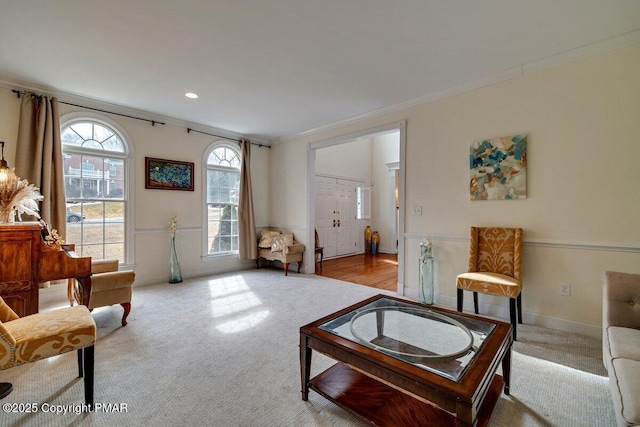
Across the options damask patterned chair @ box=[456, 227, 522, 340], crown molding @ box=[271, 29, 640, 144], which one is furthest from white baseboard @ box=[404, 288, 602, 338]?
crown molding @ box=[271, 29, 640, 144]

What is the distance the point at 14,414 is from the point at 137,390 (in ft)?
1.98

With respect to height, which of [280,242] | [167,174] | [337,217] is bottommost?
[280,242]

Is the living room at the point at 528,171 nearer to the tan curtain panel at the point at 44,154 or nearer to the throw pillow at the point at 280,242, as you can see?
the tan curtain panel at the point at 44,154

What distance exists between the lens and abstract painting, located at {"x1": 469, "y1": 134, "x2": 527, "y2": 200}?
2.97m

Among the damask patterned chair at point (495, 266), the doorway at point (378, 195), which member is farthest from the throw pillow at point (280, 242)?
the damask patterned chair at point (495, 266)

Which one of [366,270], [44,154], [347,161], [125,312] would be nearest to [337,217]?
[347,161]

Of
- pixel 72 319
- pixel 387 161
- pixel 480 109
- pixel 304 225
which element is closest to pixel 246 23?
pixel 72 319

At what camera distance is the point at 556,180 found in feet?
9.16

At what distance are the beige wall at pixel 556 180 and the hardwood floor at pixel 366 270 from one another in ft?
4.25

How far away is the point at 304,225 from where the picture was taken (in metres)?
5.34

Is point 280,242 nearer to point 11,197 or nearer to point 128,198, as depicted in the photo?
point 128,198

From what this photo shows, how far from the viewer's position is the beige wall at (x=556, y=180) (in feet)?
8.14

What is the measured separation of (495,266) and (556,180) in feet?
3.40

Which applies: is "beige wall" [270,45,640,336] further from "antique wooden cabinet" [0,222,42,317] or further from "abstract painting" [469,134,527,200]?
"antique wooden cabinet" [0,222,42,317]
